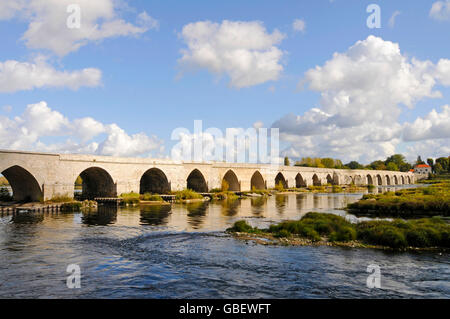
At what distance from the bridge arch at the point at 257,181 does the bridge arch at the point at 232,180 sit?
23.5ft

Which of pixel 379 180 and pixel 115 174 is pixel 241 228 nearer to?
pixel 115 174

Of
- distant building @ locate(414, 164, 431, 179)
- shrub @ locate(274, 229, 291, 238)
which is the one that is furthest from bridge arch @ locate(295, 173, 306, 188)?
distant building @ locate(414, 164, 431, 179)

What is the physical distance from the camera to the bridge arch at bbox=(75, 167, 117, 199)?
44.8m

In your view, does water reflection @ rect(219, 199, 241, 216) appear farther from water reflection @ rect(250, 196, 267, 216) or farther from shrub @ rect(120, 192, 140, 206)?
shrub @ rect(120, 192, 140, 206)

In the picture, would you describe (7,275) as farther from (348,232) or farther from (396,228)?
(396,228)

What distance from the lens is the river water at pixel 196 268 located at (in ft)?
37.9

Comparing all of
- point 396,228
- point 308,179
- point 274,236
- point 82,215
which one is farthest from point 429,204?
point 308,179

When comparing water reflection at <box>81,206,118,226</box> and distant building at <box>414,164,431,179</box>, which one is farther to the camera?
distant building at <box>414,164,431,179</box>

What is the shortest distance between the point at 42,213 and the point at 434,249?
101ft

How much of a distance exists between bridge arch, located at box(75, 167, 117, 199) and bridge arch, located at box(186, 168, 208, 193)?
16.6 meters

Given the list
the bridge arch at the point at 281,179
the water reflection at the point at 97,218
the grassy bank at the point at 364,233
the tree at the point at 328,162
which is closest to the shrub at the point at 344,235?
the grassy bank at the point at 364,233

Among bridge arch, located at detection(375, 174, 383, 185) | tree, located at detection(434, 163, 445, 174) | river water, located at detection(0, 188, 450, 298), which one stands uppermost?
tree, located at detection(434, 163, 445, 174)

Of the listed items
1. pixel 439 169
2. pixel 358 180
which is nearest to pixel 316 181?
pixel 358 180

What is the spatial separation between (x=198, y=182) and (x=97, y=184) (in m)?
18.1
